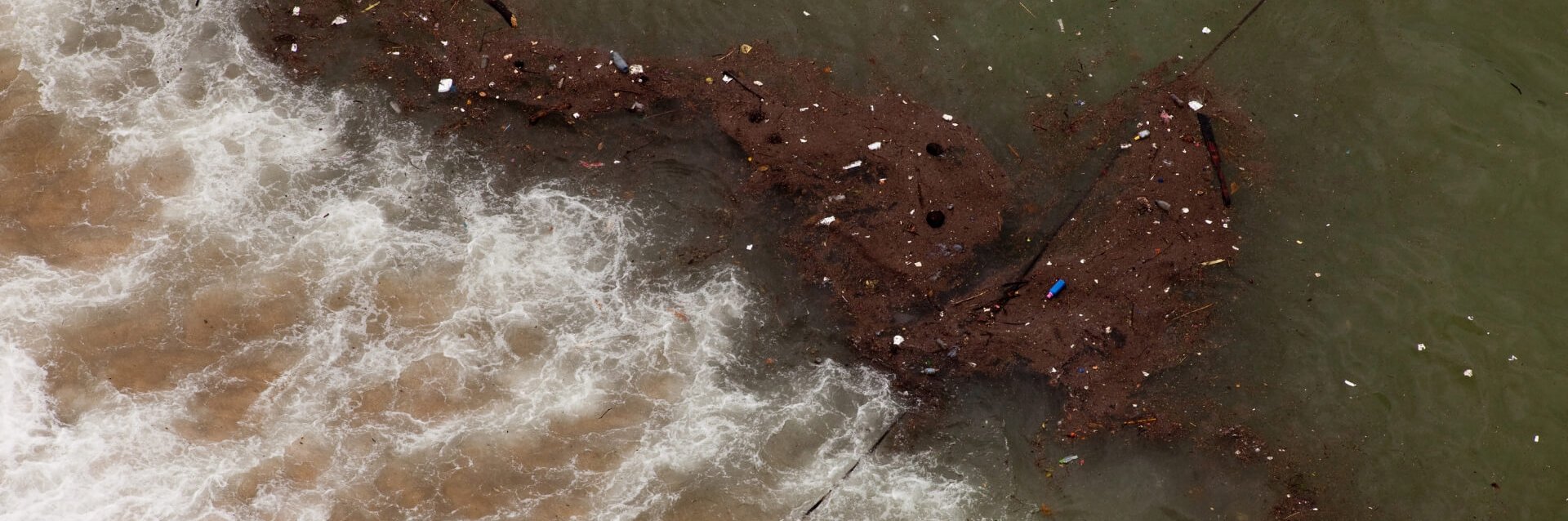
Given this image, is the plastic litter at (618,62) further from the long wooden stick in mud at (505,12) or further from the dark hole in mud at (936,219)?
the dark hole in mud at (936,219)

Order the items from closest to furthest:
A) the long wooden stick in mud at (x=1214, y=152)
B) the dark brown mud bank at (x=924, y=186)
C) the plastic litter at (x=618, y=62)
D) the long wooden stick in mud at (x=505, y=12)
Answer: the dark brown mud bank at (x=924, y=186)
the long wooden stick in mud at (x=1214, y=152)
the plastic litter at (x=618, y=62)
the long wooden stick in mud at (x=505, y=12)

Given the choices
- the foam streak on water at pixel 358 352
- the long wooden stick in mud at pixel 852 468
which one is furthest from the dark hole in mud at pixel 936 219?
the long wooden stick in mud at pixel 852 468

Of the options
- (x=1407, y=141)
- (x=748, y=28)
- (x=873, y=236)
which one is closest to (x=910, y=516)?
(x=873, y=236)

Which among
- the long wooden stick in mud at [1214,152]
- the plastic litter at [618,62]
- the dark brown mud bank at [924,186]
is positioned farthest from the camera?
the plastic litter at [618,62]

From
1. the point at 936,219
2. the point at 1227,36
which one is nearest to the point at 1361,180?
the point at 1227,36

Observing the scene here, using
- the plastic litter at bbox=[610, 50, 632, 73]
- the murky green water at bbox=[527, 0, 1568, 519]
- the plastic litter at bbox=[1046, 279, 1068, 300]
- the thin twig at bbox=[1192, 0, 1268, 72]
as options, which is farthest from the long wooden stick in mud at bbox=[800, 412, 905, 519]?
the thin twig at bbox=[1192, 0, 1268, 72]

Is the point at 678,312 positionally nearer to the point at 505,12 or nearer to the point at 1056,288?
the point at 505,12

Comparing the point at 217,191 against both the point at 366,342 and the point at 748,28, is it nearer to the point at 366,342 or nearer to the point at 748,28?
the point at 366,342
